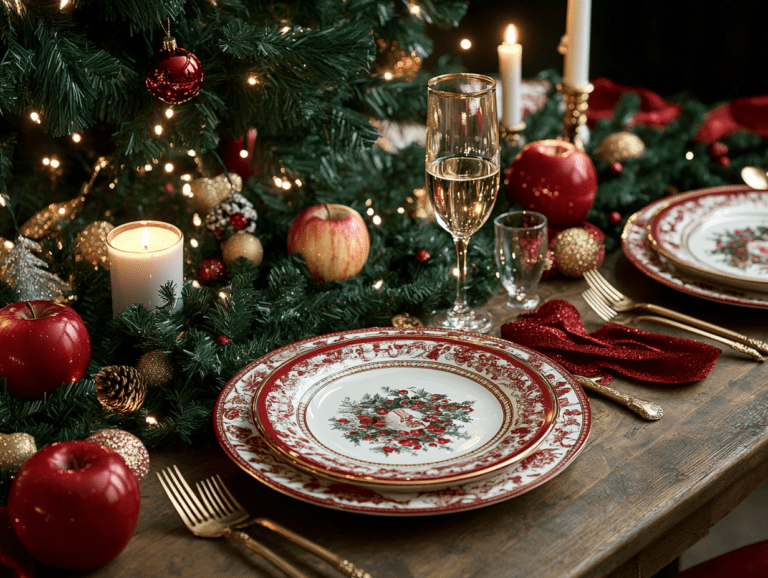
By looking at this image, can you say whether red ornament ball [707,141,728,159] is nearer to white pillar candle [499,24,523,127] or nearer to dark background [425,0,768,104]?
white pillar candle [499,24,523,127]

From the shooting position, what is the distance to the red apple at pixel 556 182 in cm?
121

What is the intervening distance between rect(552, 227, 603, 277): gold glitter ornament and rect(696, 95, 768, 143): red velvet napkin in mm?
643

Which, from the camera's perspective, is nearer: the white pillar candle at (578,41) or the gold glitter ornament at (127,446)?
the gold glitter ornament at (127,446)

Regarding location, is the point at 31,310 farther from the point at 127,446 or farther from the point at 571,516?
the point at 571,516

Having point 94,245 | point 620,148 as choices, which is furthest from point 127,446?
point 620,148

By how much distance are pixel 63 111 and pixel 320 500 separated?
0.62 meters

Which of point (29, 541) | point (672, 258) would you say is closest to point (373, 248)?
point (672, 258)

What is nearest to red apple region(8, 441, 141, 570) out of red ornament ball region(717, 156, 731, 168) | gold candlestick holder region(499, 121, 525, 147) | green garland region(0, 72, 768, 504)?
green garland region(0, 72, 768, 504)

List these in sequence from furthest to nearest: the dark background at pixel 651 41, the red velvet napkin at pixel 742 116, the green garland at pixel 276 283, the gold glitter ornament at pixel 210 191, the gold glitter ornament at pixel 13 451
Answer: the dark background at pixel 651 41, the red velvet napkin at pixel 742 116, the gold glitter ornament at pixel 210 191, the green garland at pixel 276 283, the gold glitter ornament at pixel 13 451

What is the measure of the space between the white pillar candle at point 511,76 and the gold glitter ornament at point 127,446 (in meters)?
0.94

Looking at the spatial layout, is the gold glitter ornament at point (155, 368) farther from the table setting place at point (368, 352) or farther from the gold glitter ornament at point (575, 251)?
the gold glitter ornament at point (575, 251)

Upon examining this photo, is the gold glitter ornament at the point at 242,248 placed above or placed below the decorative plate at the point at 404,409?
above

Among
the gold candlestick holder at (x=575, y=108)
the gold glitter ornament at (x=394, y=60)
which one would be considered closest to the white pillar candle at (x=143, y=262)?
the gold glitter ornament at (x=394, y=60)

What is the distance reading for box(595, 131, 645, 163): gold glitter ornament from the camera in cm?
149
